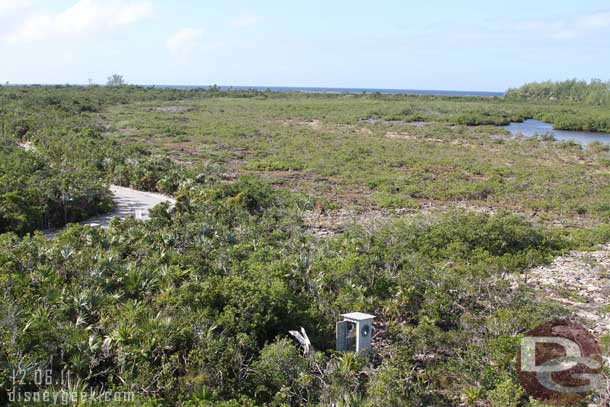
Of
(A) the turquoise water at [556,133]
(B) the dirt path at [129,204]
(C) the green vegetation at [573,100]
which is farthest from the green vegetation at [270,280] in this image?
(C) the green vegetation at [573,100]

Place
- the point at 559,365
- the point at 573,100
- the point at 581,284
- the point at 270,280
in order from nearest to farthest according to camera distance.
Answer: the point at 559,365
the point at 270,280
the point at 581,284
the point at 573,100

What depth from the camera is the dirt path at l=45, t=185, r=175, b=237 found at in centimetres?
1716

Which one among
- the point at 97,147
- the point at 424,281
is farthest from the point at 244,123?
the point at 424,281

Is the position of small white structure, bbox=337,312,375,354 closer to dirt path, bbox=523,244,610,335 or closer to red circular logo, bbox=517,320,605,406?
red circular logo, bbox=517,320,605,406

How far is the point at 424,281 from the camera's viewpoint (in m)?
11.8

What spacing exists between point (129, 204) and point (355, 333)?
40.2 ft

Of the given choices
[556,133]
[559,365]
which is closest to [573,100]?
[556,133]

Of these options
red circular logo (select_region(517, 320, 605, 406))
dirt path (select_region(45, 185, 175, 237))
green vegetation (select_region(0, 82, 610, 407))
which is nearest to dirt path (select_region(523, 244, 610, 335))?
green vegetation (select_region(0, 82, 610, 407))

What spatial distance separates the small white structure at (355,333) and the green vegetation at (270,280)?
24 cm

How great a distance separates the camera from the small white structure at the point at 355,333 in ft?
29.8

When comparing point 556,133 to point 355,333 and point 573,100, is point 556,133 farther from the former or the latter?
point 573,100

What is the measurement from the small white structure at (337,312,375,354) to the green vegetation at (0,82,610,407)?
24 centimetres

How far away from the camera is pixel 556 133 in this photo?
5306cm

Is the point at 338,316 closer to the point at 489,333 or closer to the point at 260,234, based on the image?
the point at 489,333
